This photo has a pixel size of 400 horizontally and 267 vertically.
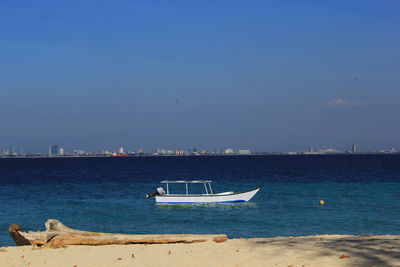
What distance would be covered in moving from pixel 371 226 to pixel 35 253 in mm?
19697

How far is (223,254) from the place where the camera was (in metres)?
14.7

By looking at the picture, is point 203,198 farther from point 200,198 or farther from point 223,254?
point 223,254

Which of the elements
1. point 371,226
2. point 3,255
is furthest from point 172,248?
point 371,226

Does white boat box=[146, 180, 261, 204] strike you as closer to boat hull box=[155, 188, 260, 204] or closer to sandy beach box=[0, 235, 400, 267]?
boat hull box=[155, 188, 260, 204]

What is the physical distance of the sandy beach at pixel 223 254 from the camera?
42.5ft

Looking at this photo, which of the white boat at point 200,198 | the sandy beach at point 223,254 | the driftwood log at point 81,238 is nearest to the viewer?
the sandy beach at point 223,254

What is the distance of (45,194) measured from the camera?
5247cm

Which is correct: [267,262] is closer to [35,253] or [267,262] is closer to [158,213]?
[35,253]

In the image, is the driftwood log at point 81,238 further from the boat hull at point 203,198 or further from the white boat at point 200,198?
the boat hull at point 203,198

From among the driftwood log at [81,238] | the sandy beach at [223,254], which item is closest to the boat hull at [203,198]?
the driftwood log at [81,238]

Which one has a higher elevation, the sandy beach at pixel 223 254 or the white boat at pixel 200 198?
the sandy beach at pixel 223 254

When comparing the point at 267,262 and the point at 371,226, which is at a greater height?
the point at 267,262

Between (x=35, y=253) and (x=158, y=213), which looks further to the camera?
(x=158, y=213)

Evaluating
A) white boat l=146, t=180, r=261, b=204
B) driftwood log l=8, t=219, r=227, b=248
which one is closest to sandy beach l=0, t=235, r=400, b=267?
driftwood log l=8, t=219, r=227, b=248
